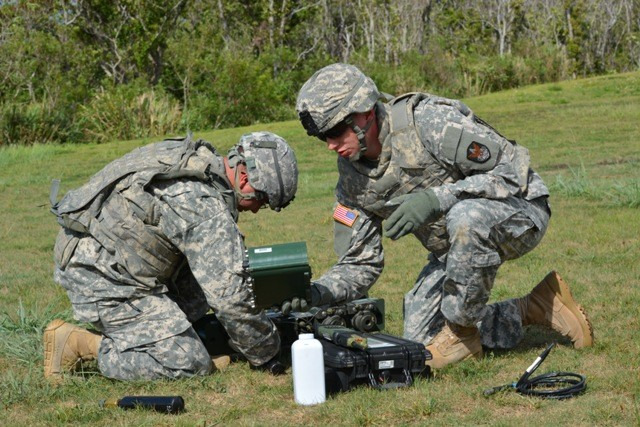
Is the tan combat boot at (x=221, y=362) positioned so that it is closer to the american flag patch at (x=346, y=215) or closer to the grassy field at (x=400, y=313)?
the grassy field at (x=400, y=313)

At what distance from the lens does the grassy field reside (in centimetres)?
468

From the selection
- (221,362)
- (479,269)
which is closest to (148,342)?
(221,362)

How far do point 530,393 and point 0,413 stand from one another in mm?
2543

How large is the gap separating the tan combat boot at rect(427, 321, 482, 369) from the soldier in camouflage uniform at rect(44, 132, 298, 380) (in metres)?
0.86

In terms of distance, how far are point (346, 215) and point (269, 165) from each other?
Answer: 2.34ft

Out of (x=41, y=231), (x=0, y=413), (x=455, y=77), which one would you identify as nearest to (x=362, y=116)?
(x=0, y=413)

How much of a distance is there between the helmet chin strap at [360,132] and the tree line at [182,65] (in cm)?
1603

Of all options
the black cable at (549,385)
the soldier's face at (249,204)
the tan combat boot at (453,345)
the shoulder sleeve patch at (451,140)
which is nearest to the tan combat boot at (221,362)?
the soldier's face at (249,204)

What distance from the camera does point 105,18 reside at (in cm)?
2722

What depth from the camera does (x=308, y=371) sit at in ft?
15.9

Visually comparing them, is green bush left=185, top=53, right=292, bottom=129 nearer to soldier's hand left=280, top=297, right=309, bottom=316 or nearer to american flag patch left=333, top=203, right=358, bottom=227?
american flag patch left=333, top=203, right=358, bottom=227

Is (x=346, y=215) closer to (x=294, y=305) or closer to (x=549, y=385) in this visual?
(x=294, y=305)

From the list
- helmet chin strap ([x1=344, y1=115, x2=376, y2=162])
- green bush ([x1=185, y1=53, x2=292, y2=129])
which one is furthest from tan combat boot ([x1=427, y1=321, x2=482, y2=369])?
green bush ([x1=185, y1=53, x2=292, y2=129])

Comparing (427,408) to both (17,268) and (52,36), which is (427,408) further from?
(52,36)
